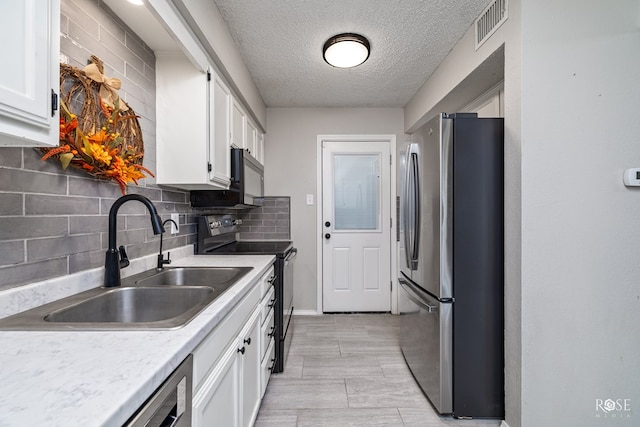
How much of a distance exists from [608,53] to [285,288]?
95.1 inches

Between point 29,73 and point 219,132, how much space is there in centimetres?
136

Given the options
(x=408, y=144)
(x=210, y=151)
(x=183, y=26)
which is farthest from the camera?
(x=408, y=144)

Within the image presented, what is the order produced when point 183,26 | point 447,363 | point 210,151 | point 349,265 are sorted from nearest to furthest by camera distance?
point 183,26
point 447,363
point 210,151
point 349,265

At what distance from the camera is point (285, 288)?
7.74 ft

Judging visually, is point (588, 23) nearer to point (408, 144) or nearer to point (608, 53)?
point (608, 53)

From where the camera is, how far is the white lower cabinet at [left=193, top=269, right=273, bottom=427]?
0.88 meters

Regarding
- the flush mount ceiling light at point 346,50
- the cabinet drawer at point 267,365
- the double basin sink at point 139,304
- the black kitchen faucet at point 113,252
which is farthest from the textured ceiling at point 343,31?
the cabinet drawer at point 267,365

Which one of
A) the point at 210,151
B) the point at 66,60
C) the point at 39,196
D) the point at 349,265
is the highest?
the point at 66,60

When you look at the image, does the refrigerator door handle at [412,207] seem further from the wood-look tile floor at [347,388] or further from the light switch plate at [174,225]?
the light switch plate at [174,225]

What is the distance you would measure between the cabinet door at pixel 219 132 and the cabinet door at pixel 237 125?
8cm

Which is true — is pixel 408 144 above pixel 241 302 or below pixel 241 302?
above

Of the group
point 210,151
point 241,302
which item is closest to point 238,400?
point 241,302

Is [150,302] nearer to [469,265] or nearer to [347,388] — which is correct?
[347,388]

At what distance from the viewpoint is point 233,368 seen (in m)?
1.20
